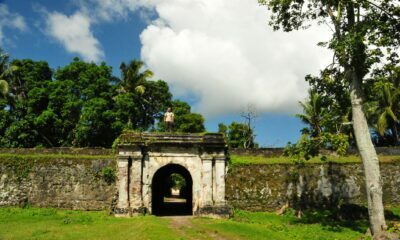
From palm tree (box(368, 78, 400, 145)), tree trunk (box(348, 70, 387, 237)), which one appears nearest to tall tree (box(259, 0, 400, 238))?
tree trunk (box(348, 70, 387, 237))

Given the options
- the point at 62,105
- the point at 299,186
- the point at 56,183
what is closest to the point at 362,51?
the point at 299,186

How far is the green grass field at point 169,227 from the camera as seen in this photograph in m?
12.3

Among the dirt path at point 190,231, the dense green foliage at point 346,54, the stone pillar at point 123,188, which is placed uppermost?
the dense green foliage at point 346,54

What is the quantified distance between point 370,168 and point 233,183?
6.36 m

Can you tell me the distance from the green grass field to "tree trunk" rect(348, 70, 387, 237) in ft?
2.99

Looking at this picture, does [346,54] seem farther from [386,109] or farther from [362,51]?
[386,109]

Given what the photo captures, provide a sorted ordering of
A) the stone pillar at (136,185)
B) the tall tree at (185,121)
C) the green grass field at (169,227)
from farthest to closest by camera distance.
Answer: the tall tree at (185,121) < the stone pillar at (136,185) < the green grass field at (169,227)

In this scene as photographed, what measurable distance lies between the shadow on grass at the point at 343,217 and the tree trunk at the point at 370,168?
209cm

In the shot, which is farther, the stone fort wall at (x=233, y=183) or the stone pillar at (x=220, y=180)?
the stone fort wall at (x=233, y=183)

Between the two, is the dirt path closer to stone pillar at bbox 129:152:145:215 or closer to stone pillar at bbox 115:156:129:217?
stone pillar at bbox 129:152:145:215

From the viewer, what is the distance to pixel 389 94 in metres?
28.8

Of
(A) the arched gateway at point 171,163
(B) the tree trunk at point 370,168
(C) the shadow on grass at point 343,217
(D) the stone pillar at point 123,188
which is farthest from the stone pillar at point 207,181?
(B) the tree trunk at point 370,168

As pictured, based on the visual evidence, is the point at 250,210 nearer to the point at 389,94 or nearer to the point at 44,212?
the point at 44,212

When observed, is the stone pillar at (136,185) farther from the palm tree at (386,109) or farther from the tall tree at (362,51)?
the palm tree at (386,109)
